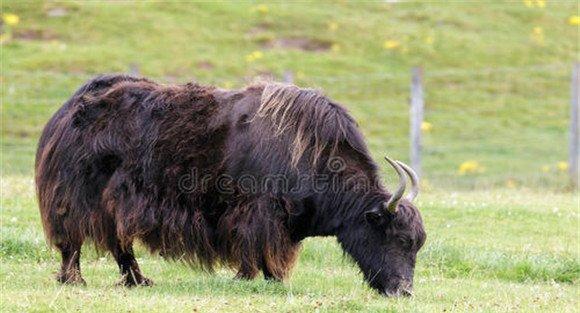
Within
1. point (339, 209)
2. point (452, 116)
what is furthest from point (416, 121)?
point (339, 209)

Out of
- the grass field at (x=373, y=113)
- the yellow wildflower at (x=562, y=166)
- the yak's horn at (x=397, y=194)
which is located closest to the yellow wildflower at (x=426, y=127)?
the grass field at (x=373, y=113)

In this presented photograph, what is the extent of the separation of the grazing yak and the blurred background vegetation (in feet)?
43.1

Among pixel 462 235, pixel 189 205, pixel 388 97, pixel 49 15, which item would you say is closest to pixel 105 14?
pixel 49 15

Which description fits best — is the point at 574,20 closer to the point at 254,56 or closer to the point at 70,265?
the point at 254,56

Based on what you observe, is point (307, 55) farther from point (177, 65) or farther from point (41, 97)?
point (41, 97)

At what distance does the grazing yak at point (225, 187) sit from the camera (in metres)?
8.50

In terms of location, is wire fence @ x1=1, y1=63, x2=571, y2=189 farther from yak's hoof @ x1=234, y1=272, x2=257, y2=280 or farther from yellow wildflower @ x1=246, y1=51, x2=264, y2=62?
yak's hoof @ x1=234, y1=272, x2=257, y2=280

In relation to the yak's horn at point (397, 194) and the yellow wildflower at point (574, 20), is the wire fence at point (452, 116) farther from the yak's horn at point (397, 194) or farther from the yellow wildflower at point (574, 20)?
the yak's horn at point (397, 194)

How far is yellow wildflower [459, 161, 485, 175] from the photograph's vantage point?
81.0 feet

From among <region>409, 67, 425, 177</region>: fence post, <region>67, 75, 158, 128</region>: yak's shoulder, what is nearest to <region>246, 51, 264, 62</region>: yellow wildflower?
<region>409, 67, 425, 177</region>: fence post

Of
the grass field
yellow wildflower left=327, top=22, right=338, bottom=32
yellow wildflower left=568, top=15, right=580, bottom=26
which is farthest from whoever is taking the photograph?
yellow wildflower left=568, top=15, right=580, bottom=26

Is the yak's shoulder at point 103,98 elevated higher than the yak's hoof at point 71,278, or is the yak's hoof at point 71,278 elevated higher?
the yak's shoulder at point 103,98

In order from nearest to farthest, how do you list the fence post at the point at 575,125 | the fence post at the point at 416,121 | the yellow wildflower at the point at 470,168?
the fence post at the point at 575,125 < the fence post at the point at 416,121 < the yellow wildflower at the point at 470,168

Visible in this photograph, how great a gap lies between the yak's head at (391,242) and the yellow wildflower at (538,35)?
27639 mm
